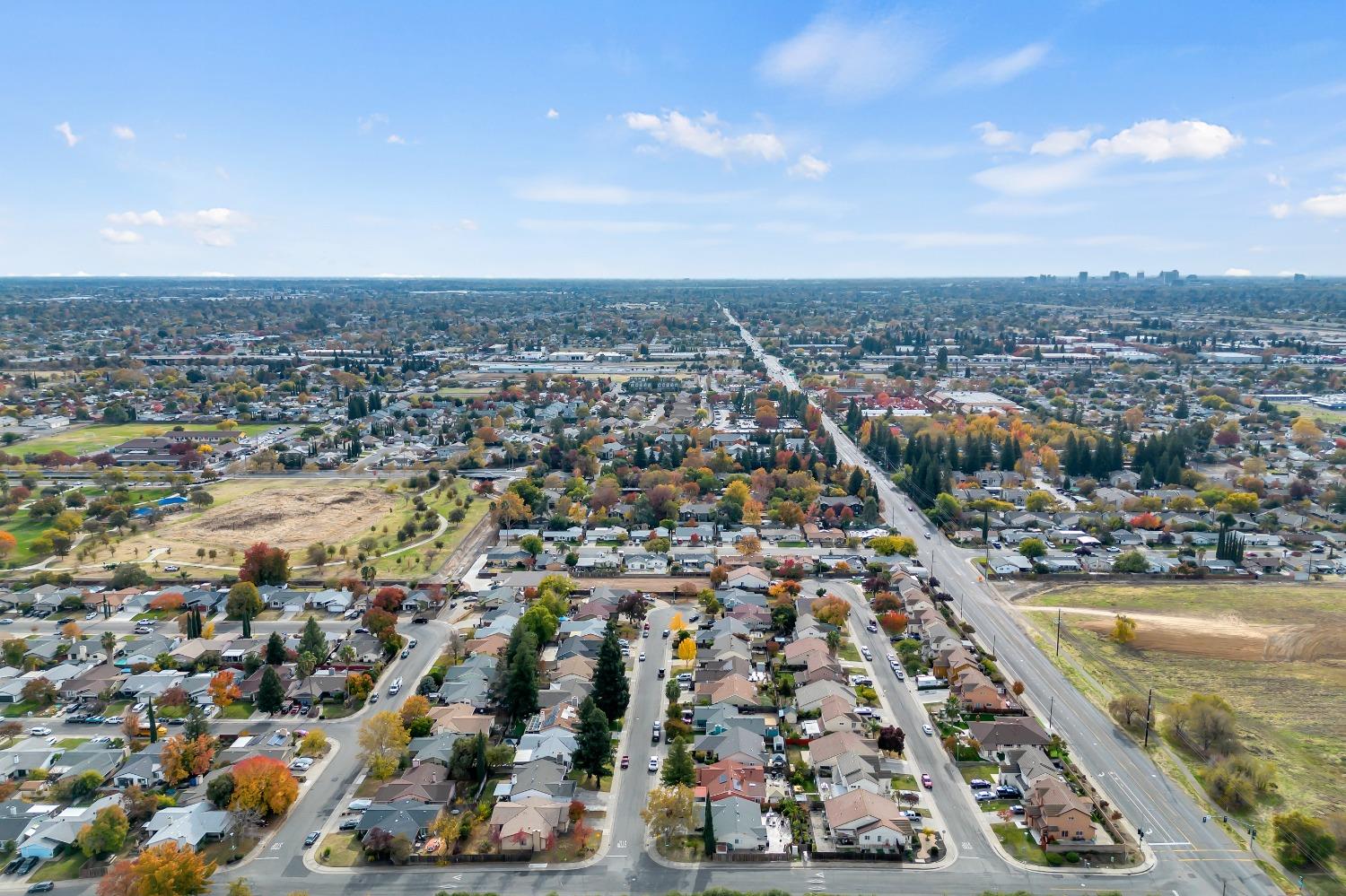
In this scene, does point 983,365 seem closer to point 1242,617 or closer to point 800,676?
point 1242,617

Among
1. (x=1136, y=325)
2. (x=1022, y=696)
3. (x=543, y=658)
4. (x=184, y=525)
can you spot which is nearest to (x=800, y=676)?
(x=1022, y=696)

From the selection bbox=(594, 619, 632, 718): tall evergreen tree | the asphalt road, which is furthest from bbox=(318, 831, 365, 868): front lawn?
the asphalt road

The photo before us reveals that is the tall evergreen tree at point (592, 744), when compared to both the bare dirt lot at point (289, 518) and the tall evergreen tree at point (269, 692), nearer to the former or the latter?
the tall evergreen tree at point (269, 692)

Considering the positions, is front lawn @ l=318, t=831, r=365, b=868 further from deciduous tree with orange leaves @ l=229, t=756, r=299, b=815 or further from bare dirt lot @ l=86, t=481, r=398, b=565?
bare dirt lot @ l=86, t=481, r=398, b=565

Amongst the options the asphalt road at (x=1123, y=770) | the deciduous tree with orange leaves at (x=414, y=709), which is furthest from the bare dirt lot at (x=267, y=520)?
the asphalt road at (x=1123, y=770)

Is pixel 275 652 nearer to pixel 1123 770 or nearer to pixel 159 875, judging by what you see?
pixel 159 875
